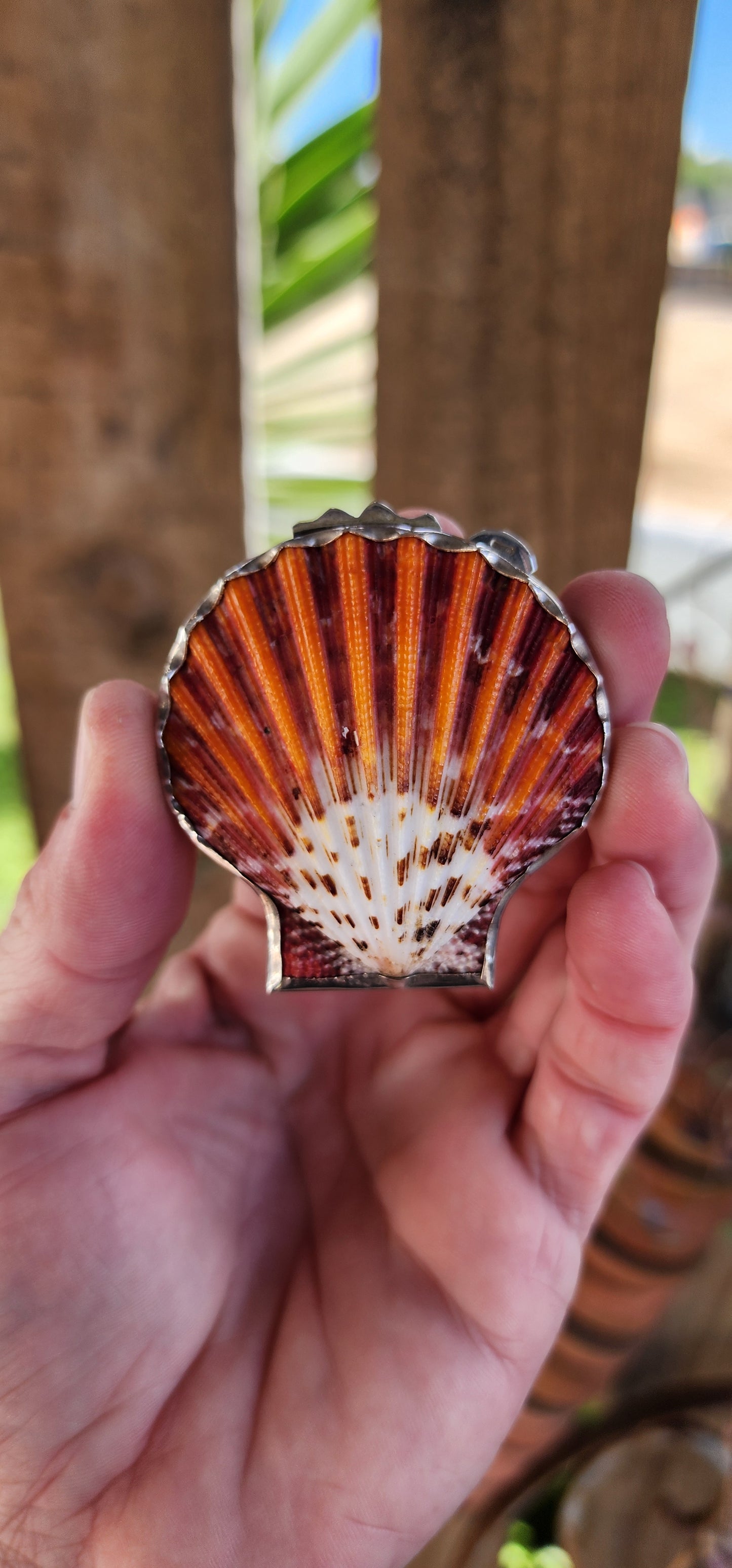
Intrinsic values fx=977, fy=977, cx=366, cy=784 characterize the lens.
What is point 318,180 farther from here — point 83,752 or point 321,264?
point 83,752

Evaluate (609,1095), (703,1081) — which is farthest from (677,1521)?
(609,1095)

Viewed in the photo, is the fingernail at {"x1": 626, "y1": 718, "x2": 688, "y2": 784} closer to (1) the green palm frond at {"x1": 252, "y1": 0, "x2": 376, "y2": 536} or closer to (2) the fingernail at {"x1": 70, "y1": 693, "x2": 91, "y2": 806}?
(2) the fingernail at {"x1": 70, "y1": 693, "x2": 91, "y2": 806}

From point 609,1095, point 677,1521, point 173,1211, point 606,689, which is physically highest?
point 606,689

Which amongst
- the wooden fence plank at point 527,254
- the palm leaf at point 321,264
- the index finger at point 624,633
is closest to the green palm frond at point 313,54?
the palm leaf at point 321,264

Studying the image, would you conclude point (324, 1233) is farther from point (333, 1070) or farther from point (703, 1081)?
point (703, 1081)

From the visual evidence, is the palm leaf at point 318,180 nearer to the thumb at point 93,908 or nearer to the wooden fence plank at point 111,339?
the wooden fence plank at point 111,339
